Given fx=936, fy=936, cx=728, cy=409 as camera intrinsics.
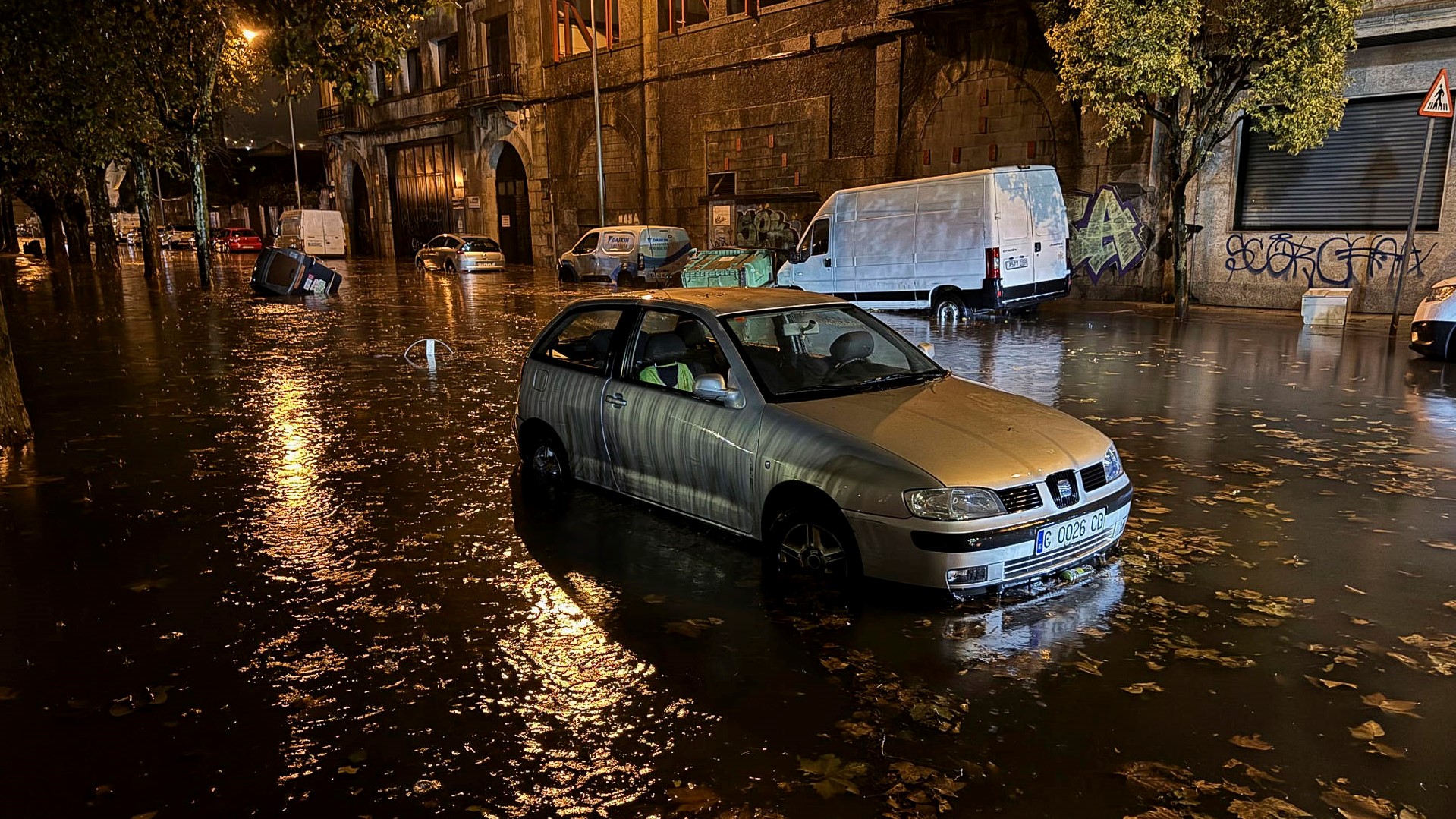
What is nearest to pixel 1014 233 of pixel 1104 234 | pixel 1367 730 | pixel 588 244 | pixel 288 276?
pixel 1104 234

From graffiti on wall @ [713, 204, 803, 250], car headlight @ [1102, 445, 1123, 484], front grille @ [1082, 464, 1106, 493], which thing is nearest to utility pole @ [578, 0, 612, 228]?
graffiti on wall @ [713, 204, 803, 250]

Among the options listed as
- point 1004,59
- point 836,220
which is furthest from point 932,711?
point 1004,59

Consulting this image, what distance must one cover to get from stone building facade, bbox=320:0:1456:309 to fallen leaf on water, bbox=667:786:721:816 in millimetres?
9052

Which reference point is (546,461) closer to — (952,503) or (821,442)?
(821,442)

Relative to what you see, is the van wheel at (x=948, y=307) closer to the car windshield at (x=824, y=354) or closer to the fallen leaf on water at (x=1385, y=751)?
the car windshield at (x=824, y=354)

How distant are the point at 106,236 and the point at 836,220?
34468 millimetres

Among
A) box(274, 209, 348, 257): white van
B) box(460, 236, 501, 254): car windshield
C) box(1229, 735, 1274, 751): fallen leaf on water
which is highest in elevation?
box(274, 209, 348, 257): white van

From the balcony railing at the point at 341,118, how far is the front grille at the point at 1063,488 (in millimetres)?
51701

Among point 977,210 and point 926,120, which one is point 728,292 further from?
point 926,120

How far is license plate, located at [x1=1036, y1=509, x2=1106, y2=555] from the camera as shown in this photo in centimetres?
439

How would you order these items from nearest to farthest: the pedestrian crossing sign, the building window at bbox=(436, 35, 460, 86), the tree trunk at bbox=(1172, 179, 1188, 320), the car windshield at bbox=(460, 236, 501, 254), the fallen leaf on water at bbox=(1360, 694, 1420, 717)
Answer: the fallen leaf on water at bbox=(1360, 694, 1420, 717), the pedestrian crossing sign, the tree trunk at bbox=(1172, 179, 1188, 320), the car windshield at bbox=(460, 236, 501, 254), the building window at bbox=(436, 35, 460, 86)

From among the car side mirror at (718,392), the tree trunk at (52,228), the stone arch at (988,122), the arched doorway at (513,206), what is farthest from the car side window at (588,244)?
the tree trunk at (52,228)

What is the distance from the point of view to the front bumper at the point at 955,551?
13.9ft

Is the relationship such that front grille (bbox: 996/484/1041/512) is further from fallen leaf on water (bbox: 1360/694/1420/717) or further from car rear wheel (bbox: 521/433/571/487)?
car rear wheel (bbox: 521/433/571/487)
